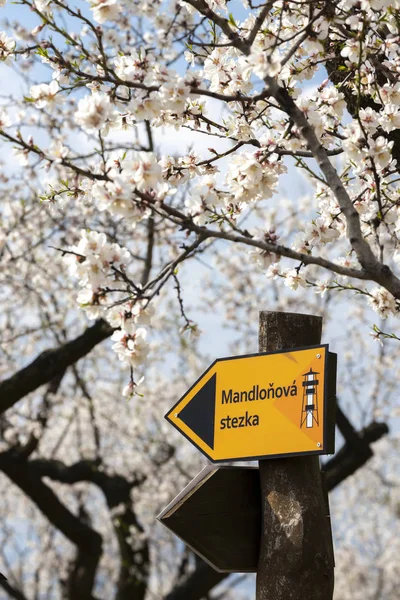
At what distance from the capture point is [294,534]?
2.50 meters

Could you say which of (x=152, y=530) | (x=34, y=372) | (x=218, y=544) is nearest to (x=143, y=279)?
(x=34, y=372)

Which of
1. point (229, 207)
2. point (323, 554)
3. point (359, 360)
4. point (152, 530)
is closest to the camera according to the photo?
point (323, 554)

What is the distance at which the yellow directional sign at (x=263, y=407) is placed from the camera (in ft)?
8.21

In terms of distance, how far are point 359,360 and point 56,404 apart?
4.66 meters

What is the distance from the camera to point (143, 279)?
7.43 m

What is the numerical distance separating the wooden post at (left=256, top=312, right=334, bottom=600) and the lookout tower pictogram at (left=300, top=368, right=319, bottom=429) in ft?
0.57

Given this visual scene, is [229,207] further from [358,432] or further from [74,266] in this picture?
[358,432]

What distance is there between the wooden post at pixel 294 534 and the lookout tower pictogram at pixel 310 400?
175 millimetres

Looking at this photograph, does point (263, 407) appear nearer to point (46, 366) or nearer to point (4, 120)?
point (4, 120)

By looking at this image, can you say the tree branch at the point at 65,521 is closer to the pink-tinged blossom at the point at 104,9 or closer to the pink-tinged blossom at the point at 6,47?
the pink-tinged blossom at the point at 6,47

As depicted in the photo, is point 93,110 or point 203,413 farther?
point 203,413

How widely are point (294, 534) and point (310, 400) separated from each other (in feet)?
1.51

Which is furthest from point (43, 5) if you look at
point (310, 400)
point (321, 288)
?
point (310, 400)

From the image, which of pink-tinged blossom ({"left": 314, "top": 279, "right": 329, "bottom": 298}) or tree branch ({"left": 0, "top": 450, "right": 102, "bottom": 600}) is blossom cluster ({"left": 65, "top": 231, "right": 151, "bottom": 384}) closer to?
pink-tinged blossom ({"left": 314, "top": 279, "right": 329, "bottom": 298})
